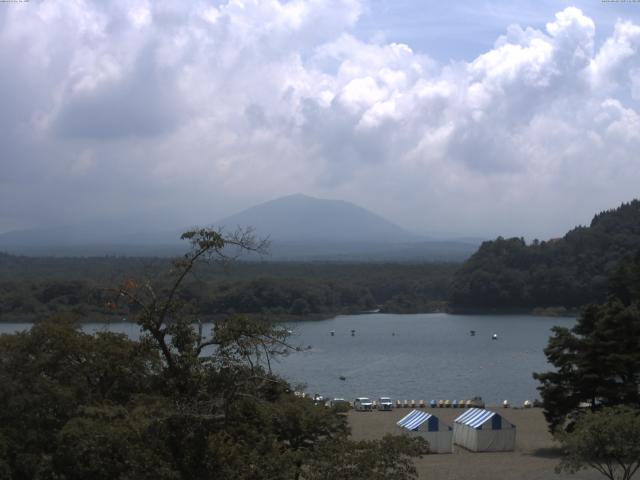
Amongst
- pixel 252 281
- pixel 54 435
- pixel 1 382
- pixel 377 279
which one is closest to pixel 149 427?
pixel 54 435

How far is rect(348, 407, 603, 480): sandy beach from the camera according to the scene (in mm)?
13727

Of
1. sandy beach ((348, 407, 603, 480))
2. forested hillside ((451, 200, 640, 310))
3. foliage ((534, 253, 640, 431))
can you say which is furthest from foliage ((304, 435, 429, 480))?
forested hillside ((451, 200, 640, 310))

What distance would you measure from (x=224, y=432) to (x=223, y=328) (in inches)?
27.9

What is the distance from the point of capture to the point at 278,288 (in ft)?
163

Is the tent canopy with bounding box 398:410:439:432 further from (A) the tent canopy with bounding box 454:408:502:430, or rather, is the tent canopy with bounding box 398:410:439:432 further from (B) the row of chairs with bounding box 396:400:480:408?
(B) the row of chairs with bounding box 396:400:480:408

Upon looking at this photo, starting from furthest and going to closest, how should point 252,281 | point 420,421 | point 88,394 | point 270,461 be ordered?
point 252,281 < point 420,421 < point 88,394 < point 270,461

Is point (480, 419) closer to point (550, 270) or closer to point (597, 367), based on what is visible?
point (597, 367)

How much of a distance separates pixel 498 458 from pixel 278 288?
3431 cm

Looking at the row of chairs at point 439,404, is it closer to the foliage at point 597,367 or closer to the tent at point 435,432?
the tent at point 435,432

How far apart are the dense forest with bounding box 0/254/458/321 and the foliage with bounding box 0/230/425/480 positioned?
76.3 ft

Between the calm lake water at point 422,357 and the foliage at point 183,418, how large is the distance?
11.7 metres

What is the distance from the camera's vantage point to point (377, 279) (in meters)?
67.1

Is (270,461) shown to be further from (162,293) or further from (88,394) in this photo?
(88,394)

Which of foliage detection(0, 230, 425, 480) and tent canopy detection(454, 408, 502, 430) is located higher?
foliage detection(0, 230, 425, 480)
